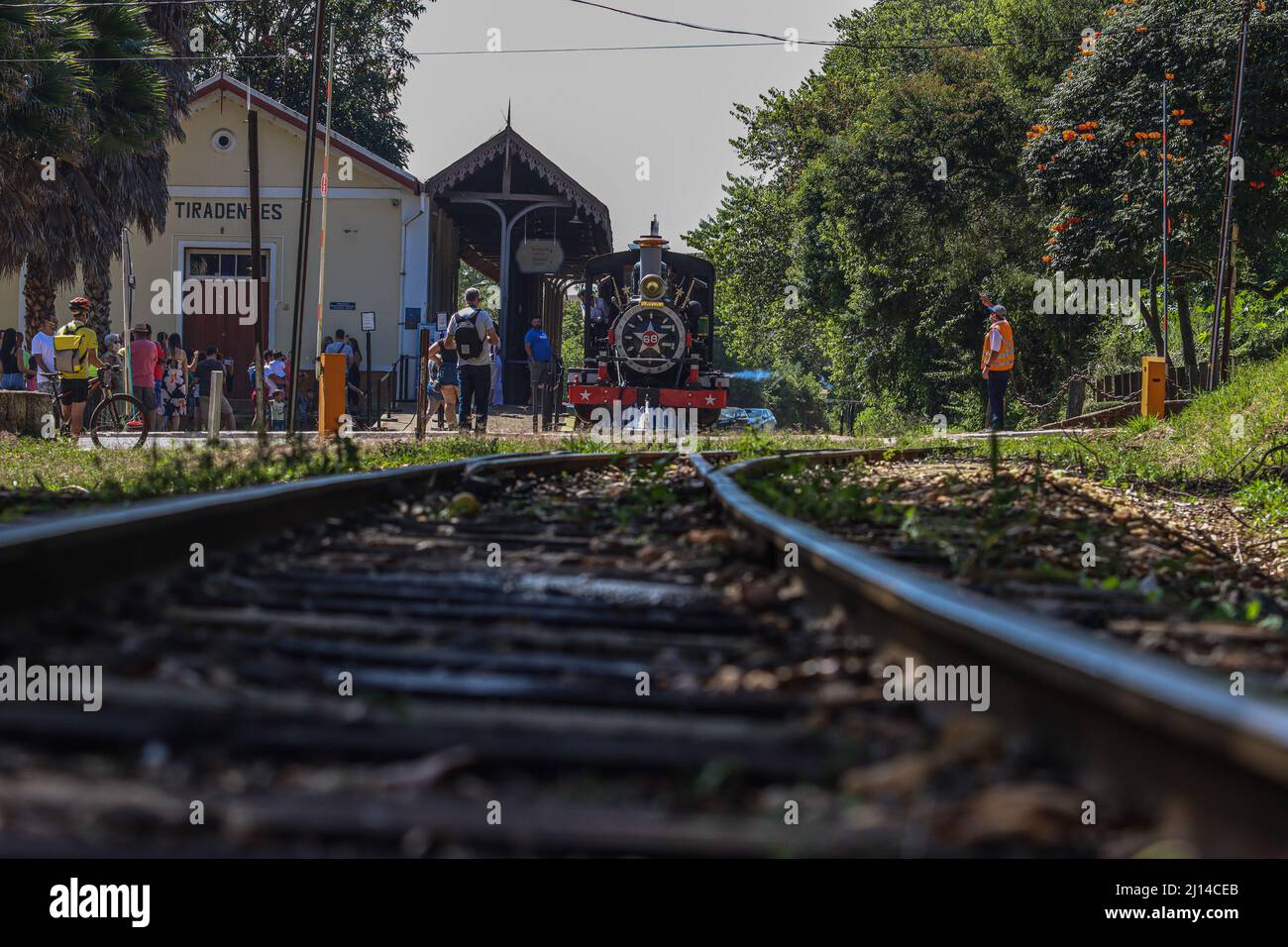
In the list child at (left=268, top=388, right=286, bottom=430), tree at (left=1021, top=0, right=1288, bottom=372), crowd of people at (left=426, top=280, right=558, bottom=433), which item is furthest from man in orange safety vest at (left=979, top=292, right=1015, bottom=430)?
child at (left=268, top=388, right=286, bottom=430)

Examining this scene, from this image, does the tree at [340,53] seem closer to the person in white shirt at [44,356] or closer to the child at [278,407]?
the child at [278,407]

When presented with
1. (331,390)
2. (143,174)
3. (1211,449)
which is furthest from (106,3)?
(1211,449)

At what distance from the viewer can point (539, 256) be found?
31359mm

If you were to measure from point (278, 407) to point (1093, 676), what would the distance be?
80.3 ft

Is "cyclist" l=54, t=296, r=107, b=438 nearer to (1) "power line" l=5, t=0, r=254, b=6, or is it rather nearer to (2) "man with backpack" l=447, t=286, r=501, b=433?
(2) "man with backpack" l=447, t=286, r=501, b=433

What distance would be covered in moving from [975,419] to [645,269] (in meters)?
18.3

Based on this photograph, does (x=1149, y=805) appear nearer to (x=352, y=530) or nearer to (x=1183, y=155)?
(x=352, y=530)

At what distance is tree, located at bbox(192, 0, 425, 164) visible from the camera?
46281mm

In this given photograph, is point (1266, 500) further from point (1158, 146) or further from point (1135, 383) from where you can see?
point (1158, 146)

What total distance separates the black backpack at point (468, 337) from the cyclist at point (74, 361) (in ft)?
13.8

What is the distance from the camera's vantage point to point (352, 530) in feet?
19.9

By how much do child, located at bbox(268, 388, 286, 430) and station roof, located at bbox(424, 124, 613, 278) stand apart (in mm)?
6145

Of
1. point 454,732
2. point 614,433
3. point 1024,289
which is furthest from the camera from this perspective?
point 1024,289
